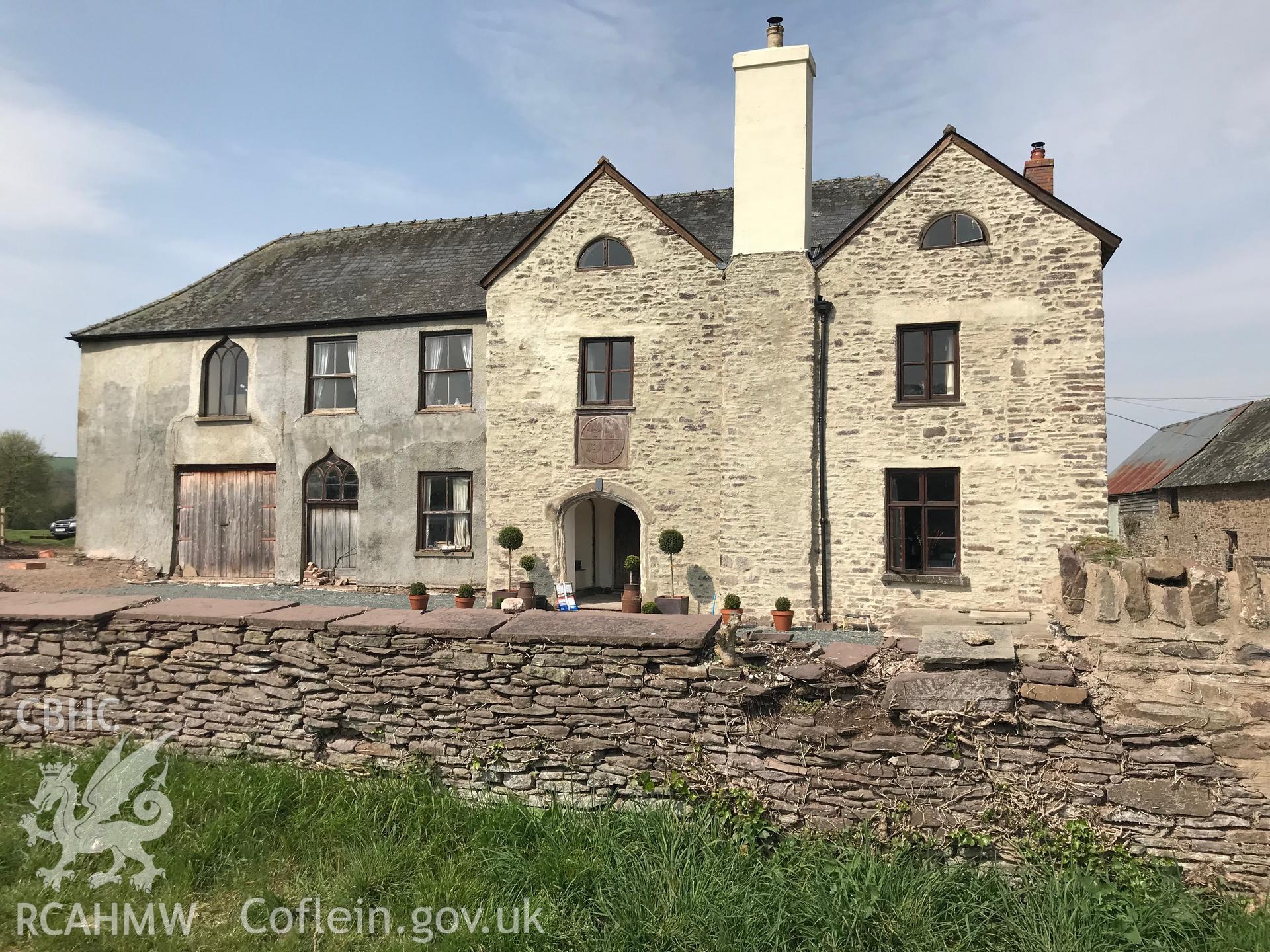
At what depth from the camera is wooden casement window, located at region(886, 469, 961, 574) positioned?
40.6ft

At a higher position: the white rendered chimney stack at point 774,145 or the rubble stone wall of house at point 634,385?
the white rendered chimney stack at point 774,145

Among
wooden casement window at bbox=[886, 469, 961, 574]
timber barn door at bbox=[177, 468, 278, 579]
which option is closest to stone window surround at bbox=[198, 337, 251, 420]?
timber barn door at bbox=[177, 468, 278, 579]

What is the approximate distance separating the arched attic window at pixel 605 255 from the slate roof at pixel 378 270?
1.92m

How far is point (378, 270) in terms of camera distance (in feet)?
57.8

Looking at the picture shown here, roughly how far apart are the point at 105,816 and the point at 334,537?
1188 cm

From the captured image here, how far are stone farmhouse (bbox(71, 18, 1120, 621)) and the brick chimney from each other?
48 millimetres

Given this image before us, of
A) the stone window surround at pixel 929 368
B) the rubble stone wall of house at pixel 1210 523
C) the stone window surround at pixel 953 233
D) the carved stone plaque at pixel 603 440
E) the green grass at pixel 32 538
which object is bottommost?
the green grass at pixel 32 538

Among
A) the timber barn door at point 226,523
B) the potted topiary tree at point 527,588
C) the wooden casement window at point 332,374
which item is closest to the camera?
the potted topiary tree at point 527,588

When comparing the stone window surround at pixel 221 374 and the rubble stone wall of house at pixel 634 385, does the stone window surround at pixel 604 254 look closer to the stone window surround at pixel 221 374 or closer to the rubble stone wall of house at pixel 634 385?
the rubble stone wall of house at pixel 634 385

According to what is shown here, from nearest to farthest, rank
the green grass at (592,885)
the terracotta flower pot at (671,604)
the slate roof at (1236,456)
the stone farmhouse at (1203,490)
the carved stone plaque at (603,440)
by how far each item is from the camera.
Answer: the green grass at (592,885) → the terracotta flower pot at (671,604) → the carved stone plaque at (603,440) → the stone farmhouse at (1203,490) → the slate roof at (1236,456)

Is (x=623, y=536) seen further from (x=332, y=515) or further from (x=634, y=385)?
(x=332, y=515)

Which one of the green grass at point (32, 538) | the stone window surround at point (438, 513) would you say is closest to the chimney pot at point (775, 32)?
the stone window surround at point (438, 513)

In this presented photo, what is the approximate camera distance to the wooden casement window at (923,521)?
12.4m

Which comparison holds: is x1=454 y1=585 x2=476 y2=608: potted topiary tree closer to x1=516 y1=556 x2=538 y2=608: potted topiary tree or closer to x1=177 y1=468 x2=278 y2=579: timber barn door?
x1=516 y1=556 x2=538 y2=608: potted topiary tree
